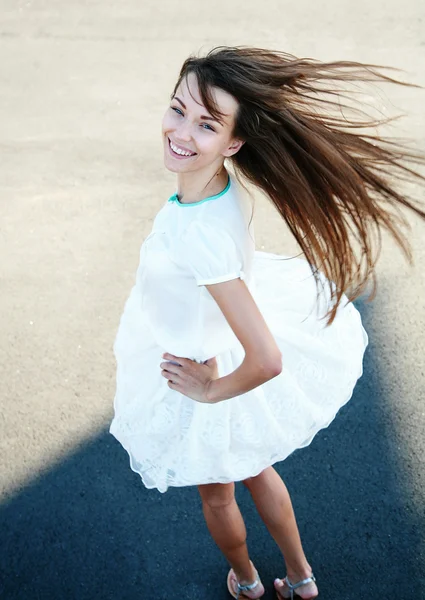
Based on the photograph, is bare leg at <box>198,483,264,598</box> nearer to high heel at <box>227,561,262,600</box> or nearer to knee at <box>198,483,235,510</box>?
knee at <box>198,483,235,510</box>

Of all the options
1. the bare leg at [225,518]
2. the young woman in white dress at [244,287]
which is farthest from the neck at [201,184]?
the bare leg at [225,518]

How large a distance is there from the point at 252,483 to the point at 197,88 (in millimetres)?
1294

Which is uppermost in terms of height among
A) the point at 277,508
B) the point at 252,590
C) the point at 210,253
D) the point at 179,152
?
the point at 179,152

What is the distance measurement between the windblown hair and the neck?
0.09 metres

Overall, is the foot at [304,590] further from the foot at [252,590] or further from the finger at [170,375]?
the finger at [170,375]

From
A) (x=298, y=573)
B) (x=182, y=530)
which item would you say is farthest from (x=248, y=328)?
(x=182, y=530)

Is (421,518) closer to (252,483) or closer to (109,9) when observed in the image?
(252,483)

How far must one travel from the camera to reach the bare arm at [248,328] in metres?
1.83

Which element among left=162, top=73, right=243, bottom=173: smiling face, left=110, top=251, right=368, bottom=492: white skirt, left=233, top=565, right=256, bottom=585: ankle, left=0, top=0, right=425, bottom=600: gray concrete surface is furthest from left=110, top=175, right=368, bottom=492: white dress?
left=0, top=0, right=425, bottom=600: gray concrete surface

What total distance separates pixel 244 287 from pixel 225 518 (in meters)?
0.89

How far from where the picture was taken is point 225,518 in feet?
7.66

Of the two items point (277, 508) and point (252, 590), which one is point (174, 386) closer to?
point (277, 508)

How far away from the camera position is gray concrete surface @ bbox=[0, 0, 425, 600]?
9.12 feet

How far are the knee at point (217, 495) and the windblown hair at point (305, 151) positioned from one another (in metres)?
0.66
